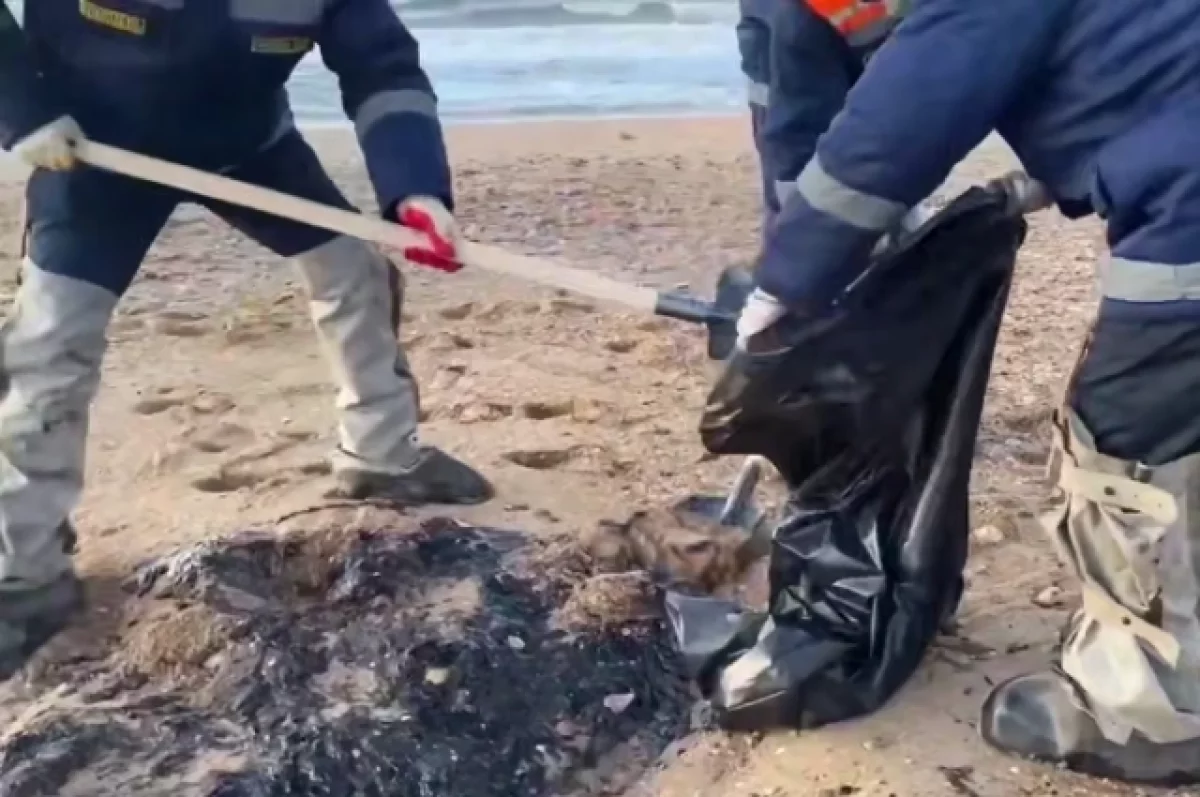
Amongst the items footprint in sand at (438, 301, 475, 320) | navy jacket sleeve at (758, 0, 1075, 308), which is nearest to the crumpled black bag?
navy jacket sleeve at (758, 0, 1075, 308)

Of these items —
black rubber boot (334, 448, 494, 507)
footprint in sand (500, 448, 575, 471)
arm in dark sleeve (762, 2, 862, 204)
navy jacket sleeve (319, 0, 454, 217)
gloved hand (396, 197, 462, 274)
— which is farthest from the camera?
footprint in sand (500, 448, 575, 471)

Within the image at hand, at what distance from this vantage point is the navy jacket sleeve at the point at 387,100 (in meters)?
2.70

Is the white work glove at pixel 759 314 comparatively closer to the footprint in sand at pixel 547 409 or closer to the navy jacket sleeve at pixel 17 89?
the navy jacket sleeve at pixel 17 89

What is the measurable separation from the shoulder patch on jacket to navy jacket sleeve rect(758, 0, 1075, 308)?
1.10 metres

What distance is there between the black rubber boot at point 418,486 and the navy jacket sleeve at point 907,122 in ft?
3.67

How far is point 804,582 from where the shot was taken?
96.3 inches

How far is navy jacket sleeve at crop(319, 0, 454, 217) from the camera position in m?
2.70

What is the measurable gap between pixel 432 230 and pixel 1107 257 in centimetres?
105

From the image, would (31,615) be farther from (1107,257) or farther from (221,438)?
(1107,257)

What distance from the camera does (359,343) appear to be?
300 cm

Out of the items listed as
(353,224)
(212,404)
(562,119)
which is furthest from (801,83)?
(562,119)

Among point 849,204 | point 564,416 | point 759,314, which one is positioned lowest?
point 564,416

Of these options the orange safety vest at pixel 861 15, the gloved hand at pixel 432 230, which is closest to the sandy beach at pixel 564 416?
the gloved hand at pixel 432 230

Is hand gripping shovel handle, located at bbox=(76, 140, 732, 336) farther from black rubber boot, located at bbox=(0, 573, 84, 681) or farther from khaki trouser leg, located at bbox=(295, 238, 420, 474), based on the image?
black rubber boot, located at bbox=(0, 573, 84, 681)
